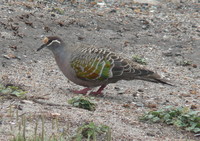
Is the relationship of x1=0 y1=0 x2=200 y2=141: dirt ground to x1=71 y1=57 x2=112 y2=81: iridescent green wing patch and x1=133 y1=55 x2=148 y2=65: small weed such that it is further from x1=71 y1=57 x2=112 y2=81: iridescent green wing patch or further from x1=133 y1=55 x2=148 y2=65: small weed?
x1=71 y1=57 x2=112 y2=81: iridescent green wing patch

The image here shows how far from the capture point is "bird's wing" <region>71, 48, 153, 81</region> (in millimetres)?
7363

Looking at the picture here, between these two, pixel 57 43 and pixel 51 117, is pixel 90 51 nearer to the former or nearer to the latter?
pixel 57 43

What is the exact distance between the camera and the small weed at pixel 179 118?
5.91 metres

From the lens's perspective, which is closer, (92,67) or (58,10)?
(92,67)

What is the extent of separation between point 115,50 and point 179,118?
15.9ft

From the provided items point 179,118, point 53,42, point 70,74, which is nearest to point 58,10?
point 53,42

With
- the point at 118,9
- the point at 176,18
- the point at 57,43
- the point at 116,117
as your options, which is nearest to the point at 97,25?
the point at 118,9

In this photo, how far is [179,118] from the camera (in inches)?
238

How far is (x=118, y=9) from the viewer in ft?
44.9

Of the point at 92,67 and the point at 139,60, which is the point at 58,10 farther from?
the point at 92,67

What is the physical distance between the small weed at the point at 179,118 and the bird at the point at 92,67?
1.33 metres

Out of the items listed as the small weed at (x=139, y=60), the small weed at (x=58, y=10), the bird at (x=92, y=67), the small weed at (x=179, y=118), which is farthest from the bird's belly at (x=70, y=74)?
the small weed at (x=58, y=10)

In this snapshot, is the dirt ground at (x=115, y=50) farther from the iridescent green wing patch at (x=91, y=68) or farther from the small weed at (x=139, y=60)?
the iridescent green wing patch at (x=91, y=68)

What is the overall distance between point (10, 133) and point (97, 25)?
7.49m
